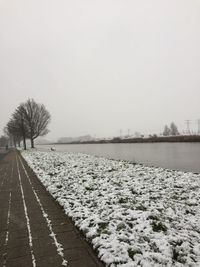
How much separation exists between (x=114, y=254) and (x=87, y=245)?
→ 0.71m

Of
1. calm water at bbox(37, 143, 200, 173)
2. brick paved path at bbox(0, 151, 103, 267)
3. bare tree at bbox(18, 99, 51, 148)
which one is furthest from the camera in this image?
bare tree at bbox(18, 99, 51, 148)

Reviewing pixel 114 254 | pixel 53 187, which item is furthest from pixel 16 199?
pixel 114 254

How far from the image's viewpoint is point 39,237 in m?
4.96

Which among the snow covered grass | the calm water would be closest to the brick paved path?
the snow covered grass

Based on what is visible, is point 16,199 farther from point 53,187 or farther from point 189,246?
point 189,246

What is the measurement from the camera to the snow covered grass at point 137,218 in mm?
4082

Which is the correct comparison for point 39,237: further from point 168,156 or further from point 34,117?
point 34,117

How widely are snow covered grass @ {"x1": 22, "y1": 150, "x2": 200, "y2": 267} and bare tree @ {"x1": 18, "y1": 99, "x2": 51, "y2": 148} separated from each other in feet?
136

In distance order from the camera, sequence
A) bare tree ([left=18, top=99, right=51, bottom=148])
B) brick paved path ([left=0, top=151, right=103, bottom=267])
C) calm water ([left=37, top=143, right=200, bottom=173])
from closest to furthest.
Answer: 1. brick paved path ([left=0, top=151, right=103, bottom=267])
2. calm water ([left=37, top=143, right=200, bottom=173])
3. bare tree ([left=18, top=99, right=51, bottom=148])

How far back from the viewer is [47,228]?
5422 millimetres

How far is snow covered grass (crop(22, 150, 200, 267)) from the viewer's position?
408 centimetres

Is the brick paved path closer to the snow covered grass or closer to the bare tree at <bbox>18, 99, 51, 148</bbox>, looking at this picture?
the snow covered grass

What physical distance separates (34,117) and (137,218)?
154ft

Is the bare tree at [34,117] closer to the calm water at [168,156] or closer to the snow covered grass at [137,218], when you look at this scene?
the calm water at [168,156]
